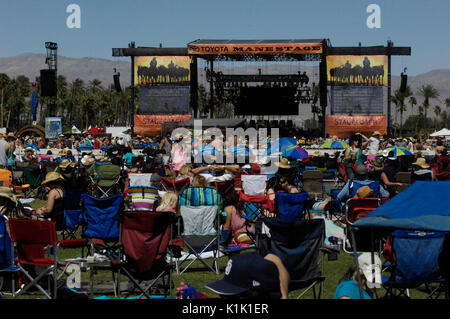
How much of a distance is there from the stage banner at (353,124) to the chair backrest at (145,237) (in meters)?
48.1

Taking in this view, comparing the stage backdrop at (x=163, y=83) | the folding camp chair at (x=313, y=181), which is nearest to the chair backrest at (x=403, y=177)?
the folding camp chair at (x=313, y=181)

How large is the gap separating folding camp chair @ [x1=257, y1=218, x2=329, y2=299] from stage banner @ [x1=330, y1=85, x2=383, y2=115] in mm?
48230

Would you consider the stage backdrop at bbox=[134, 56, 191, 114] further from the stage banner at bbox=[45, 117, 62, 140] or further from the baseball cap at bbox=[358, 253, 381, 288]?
the baseball cap at bbox=[358, 253, 381, 288]

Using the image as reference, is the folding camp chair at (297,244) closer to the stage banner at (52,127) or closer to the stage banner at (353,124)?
the stage banner at (52,127)

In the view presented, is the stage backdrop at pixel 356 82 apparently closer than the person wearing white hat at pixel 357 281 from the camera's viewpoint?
No

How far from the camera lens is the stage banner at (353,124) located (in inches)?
2137

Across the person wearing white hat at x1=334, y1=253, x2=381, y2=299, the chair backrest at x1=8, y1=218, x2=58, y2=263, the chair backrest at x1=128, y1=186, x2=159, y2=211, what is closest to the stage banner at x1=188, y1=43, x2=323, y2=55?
the chair backrest at x1=128, y1=186, x2=159, y2=211

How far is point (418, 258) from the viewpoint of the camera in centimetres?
654

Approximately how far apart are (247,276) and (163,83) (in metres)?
52.1

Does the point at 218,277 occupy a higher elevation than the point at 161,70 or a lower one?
lower

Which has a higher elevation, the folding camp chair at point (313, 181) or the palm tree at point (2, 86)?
the palm tree at point (2, 86)

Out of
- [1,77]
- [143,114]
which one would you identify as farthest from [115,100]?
[143,114]

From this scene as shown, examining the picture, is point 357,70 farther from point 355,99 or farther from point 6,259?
point 6,259

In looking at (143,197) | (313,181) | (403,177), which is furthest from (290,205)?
(313,181)
